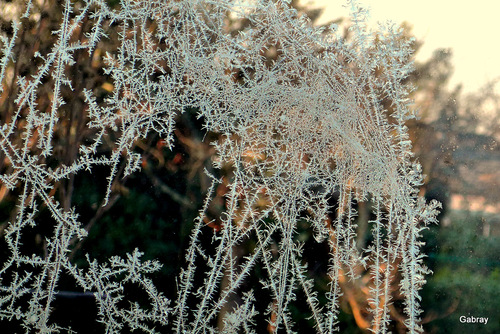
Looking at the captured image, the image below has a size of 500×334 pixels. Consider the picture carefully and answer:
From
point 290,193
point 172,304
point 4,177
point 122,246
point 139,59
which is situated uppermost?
point 139,59

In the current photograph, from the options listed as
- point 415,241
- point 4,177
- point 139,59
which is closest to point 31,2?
point 139,59

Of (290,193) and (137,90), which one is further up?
(137,90)

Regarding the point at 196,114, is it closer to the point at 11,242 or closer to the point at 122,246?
the point at 122,246

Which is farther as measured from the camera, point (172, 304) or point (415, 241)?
point (172, 304)
